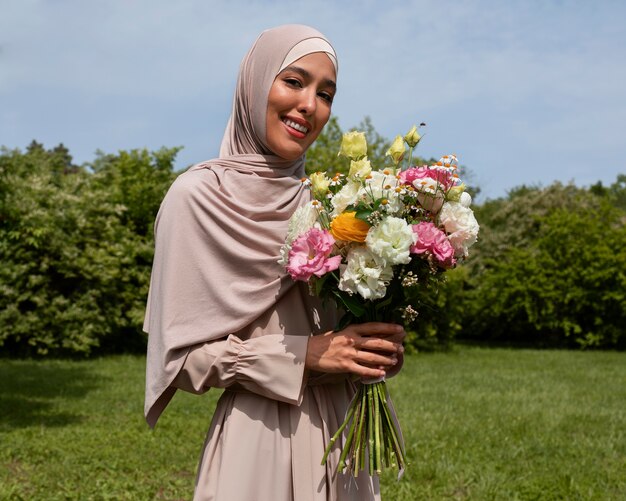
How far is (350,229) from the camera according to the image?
73.3 inches

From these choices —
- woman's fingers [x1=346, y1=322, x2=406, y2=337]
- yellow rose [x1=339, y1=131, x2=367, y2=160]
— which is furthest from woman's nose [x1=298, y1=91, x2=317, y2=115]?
woman's fingers [x1=346, y1=322, x2=406, y2=337]

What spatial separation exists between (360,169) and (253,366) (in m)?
0.58

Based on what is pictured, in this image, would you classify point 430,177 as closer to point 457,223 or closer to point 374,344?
point 457,223

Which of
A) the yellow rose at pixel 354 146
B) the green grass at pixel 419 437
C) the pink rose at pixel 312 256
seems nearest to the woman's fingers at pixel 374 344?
the pink rose at pixel 312 256

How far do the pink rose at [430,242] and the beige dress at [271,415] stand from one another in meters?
0.40

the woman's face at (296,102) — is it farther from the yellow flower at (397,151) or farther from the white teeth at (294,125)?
the yellow flower at (397,151)

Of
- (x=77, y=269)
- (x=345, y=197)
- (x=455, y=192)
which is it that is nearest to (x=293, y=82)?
(x=345, y=197)

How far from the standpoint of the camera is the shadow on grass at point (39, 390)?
7858 mm

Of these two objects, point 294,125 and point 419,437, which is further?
point 419,437

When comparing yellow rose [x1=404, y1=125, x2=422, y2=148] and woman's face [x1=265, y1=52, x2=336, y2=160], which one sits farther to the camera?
woman's face [x1=265, y1=52, x2=336, y2=160]

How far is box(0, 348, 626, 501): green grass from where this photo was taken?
5258 millimetres

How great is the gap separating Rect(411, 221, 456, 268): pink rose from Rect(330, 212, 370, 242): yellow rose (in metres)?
0.13

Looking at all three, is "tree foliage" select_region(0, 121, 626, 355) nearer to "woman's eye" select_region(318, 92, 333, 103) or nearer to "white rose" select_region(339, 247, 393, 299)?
"woman's eye" select_region(318, 92, 333, 103)

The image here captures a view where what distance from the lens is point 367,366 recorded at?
1947 millimetres
